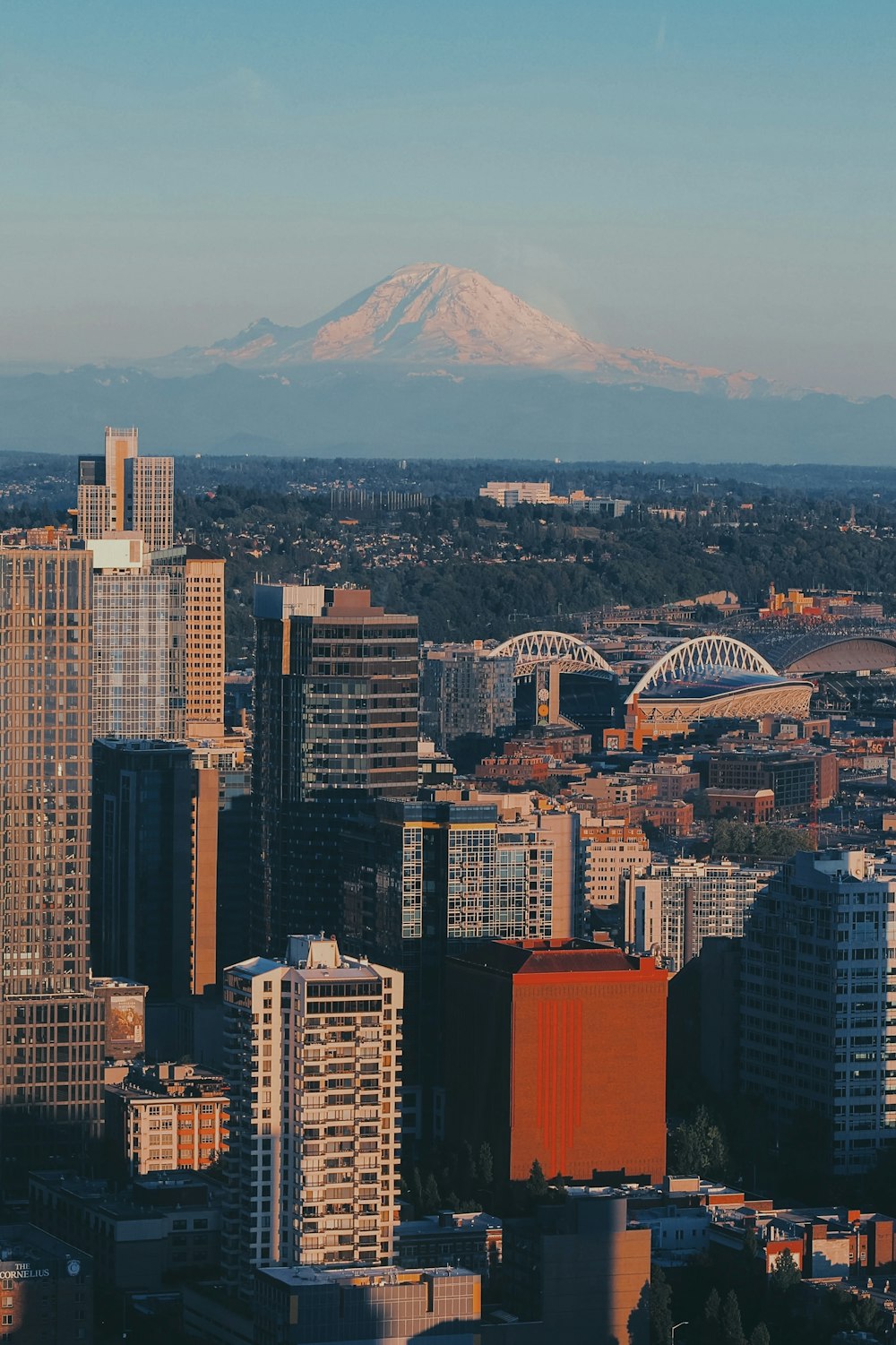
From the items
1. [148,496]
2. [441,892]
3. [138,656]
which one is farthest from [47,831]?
[148,496]

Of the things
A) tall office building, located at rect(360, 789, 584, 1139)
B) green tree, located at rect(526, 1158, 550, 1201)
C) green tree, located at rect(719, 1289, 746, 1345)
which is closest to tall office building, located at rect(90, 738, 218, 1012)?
tall office building, located at rect(360, 789, 584, 1139)

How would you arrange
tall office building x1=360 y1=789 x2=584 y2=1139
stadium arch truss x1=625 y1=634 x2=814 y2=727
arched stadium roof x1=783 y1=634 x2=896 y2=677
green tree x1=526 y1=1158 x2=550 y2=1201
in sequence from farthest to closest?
arched stadium roof x1=783 y1=634 x2=896 y2=677 → stadium arch truss x1=625 y1=634 x2=814 y2=727 → tall office building x1=360 y1=789 x2=584 y2=1139 → green tree x1=526 y1=1158 x2=550 y2=1201

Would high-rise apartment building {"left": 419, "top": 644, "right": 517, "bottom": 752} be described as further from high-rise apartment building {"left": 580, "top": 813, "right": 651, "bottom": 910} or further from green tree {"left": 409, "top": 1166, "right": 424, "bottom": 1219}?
green tree {"left": 409, "top": 1166, "right": 424, "bottom": 1219}

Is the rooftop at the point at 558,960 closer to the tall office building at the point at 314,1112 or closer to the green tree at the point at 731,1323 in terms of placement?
the tall office building at the point at 314,1112

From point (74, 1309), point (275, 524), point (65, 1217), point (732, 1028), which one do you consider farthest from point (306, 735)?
point (275, 524)

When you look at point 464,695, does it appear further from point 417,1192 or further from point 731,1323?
point 731,1323

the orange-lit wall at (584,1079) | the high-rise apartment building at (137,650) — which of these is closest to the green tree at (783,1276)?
the orange-lit wall at (584,1079)
